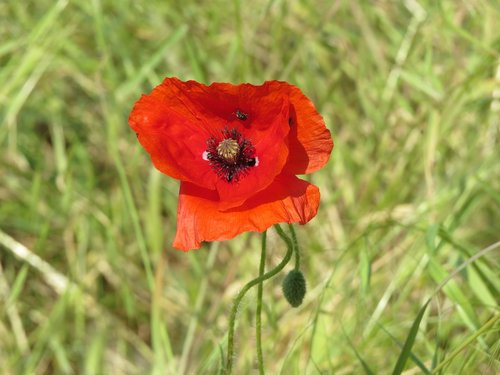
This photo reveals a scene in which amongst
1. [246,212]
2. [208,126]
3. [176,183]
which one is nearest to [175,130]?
[208,126]

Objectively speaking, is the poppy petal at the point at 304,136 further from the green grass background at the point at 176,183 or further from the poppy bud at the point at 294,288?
the green grass background at the point at 176,183

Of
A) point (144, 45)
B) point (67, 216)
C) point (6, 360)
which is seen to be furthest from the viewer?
point (144, 45)

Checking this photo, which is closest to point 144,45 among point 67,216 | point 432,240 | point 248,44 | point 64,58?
point 64,58

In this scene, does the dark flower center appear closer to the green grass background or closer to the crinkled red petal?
the crinkled red petal

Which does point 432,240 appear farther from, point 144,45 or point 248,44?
point 144,45

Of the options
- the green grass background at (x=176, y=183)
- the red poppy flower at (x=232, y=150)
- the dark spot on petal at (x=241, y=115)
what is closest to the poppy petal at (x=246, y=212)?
the red poppy flower at (x=232, y=150)

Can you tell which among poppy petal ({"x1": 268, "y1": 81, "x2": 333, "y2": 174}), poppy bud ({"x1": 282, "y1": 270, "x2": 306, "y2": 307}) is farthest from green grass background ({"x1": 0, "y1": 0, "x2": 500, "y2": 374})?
poppy petal ({"x1": 268, "y1": 81, "x2": 333, "y2": 174})
